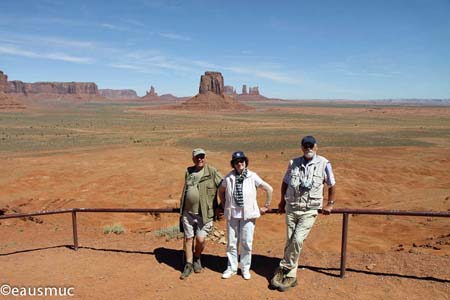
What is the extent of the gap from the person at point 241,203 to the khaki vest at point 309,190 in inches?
13.6

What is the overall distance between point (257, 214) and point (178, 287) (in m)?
1.36

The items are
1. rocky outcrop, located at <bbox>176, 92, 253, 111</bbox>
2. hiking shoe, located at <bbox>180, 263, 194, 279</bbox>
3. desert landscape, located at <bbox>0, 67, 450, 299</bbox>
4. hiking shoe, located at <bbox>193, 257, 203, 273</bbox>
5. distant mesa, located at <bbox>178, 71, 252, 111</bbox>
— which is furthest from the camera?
distant mesa, located at <bbox>178, 71, 252, 111</bbox>

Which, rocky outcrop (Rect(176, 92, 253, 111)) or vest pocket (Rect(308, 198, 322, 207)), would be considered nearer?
vest pocket (Rect(308, 198, 322, 207))

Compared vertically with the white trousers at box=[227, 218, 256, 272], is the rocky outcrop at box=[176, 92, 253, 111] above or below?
above

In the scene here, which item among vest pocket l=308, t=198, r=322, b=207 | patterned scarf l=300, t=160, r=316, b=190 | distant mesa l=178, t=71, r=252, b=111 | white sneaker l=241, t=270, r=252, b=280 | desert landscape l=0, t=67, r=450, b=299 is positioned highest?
distant mesa l=178, t=71, r=252, b=111

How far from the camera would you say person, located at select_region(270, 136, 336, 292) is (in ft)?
14.1

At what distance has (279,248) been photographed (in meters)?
6.31

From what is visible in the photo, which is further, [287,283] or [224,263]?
[224,263]

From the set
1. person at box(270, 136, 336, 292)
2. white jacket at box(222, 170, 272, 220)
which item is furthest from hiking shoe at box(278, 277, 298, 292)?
white jacket at box(222, 170, 272, 220)

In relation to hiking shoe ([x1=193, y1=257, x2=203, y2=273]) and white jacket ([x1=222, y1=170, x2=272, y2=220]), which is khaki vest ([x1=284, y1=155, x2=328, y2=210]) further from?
hiking shoe ([x1=193, y1=257, x2=203, y2=273])

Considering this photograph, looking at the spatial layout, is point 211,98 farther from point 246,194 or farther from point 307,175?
point 307,175

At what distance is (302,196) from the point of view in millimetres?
4336

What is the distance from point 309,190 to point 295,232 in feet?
1.80

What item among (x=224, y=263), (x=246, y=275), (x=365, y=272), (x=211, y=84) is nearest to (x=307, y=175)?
(x=246, y=275)
